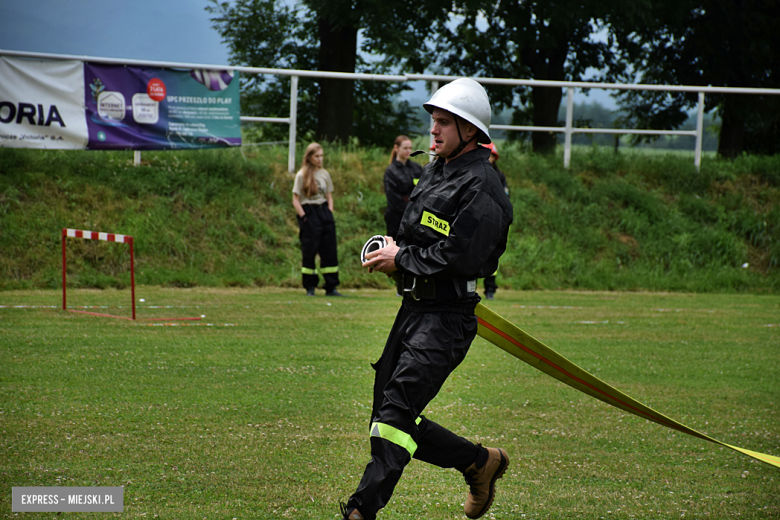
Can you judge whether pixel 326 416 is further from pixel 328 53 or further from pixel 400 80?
pixel 328 53

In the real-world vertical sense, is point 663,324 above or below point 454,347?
below

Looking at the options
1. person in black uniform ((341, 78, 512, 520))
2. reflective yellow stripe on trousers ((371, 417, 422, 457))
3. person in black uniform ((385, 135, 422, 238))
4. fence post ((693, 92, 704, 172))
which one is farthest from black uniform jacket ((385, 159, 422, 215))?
fence post ((693, 92, 704, 172))

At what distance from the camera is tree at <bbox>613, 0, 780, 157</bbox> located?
2081 cm

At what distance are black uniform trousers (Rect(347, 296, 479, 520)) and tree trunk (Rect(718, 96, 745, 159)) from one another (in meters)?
19.3

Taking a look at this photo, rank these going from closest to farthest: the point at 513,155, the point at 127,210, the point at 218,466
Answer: the point at 218,466 < the point at 127,210 < the point at 513,155

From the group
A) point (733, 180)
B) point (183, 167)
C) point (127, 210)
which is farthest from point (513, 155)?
point (127, 210)

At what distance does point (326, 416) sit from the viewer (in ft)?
17.7

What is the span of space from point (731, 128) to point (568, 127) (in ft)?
24.2

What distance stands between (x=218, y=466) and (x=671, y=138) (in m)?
Result: 15.4

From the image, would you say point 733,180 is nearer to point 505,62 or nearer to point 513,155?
point 513,155

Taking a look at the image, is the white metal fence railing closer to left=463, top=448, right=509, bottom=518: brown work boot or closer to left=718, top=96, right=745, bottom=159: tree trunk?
left=718, top=96, right=745, bottom=159: tree trunk

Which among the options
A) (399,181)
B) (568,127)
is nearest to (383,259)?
(399,181)

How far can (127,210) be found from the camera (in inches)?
509

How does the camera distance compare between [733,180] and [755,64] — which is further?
[755,64]
